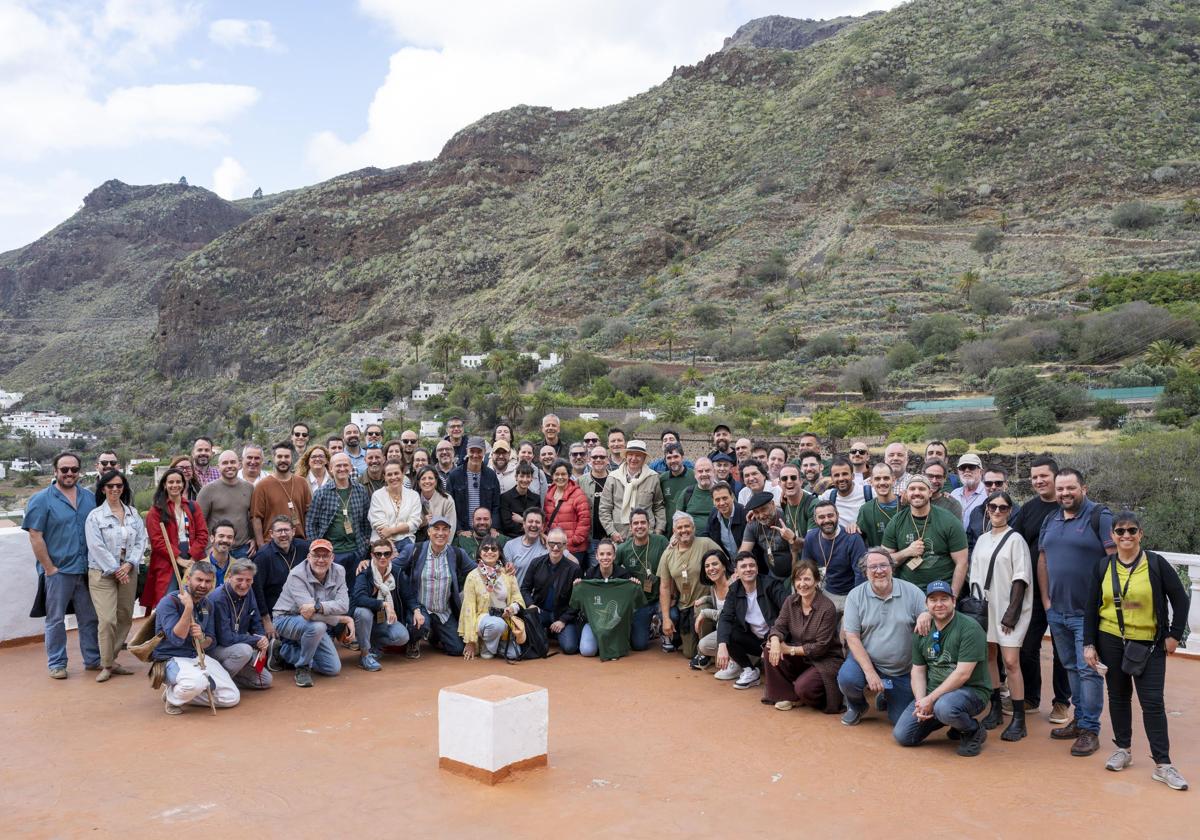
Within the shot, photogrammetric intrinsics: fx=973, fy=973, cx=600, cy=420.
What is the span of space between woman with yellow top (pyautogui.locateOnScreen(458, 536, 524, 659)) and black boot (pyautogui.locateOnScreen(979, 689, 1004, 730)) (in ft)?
11.4

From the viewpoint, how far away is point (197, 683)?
242 inches

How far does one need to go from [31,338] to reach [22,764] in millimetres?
115813

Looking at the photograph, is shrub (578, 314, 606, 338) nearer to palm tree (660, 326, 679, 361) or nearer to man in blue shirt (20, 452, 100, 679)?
palm tree (660, 326, 679, 361)

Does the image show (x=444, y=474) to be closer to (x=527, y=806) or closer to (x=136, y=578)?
(x=136, y=578)

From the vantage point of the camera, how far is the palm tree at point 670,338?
5206 cm

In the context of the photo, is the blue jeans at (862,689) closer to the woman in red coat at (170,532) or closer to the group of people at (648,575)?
the group of people at (648,575)

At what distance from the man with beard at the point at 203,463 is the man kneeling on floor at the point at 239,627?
1.60 m

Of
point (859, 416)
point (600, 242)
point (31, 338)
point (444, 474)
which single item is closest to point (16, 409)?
point (31, 338)

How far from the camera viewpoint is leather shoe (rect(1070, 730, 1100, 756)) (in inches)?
219

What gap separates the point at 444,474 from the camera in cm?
885

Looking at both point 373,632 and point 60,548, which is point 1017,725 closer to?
point 373,632

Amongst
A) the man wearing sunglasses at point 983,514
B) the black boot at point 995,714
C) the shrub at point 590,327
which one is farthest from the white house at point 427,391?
the black boot at point 995,714

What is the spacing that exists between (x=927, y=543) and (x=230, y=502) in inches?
203

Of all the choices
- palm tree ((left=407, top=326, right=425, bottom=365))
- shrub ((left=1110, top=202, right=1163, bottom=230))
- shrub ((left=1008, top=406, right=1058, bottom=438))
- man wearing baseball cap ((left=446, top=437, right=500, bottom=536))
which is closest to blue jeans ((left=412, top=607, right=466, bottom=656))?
man wearing baseball cap ((left=446, top=437, right=500, bottom=536))
